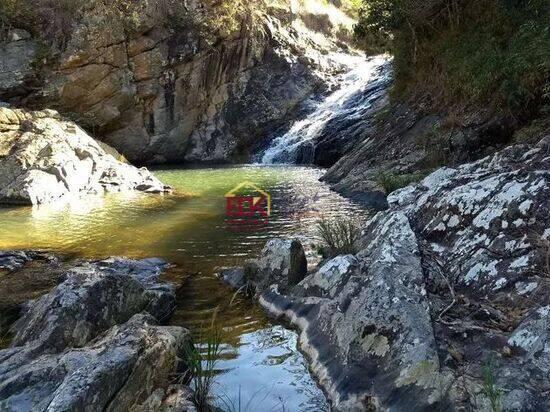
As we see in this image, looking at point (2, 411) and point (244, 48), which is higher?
point (244, 48)

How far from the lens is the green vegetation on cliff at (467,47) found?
1109 cm

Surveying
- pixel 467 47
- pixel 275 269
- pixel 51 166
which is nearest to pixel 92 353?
pixel 275 269

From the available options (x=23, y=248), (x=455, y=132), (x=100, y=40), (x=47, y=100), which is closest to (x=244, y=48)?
(x=100, y=40)

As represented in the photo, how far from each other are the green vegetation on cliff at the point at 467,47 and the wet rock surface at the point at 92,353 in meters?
8.40

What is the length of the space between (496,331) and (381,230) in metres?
2.45

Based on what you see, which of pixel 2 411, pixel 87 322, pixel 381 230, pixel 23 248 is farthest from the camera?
pixel 23 248

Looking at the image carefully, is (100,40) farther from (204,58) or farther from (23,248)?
(23,248)

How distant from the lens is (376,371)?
411 cm

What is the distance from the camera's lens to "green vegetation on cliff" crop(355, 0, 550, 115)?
1109 cm

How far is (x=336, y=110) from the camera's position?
2875 cm

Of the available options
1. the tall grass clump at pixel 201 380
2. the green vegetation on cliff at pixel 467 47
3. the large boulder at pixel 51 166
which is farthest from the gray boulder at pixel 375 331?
the large boulder at pixel 51 166

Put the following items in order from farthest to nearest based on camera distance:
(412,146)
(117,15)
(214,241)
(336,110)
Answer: (336,110) → (117,15) → (412,146) → (214,241)

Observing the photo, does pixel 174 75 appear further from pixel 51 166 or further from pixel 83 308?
pixel 83 308

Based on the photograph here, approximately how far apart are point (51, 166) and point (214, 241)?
32.9 ft
